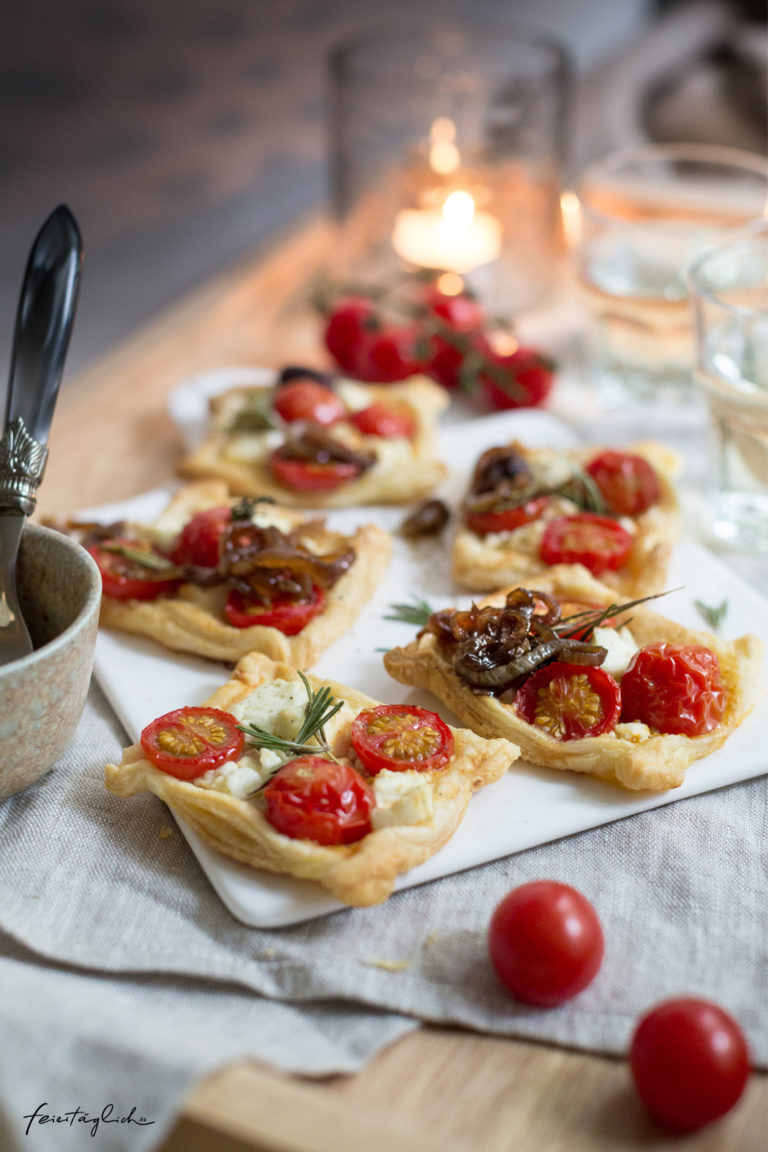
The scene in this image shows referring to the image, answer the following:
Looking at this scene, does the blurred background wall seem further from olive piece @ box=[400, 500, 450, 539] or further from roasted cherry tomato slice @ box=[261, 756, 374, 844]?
roasted cherry tomato slice @ box=[261, 756, 374, 844]

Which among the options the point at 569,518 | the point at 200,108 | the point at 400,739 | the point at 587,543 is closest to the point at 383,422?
the point at 569,518

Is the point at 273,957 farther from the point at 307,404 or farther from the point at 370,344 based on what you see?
the point at 370,344

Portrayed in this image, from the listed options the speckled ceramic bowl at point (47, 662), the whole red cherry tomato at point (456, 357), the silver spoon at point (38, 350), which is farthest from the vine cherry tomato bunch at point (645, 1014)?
the whole red cherry tomato at point (456, 357)

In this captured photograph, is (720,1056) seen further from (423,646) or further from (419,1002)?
(423,646)

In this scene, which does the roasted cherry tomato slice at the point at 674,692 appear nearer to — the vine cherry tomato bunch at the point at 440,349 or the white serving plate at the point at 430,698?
the white serving plate at the point at 430,698

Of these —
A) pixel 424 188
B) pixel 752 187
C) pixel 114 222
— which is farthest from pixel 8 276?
pixel 752 187

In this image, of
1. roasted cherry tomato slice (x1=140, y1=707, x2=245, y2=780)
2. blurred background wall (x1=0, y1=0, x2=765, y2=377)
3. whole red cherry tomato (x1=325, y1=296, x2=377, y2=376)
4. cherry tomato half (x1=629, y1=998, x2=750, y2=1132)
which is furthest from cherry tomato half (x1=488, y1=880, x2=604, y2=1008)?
blurred background wall (x1=0, y1=0, x2=765, y2=377)
